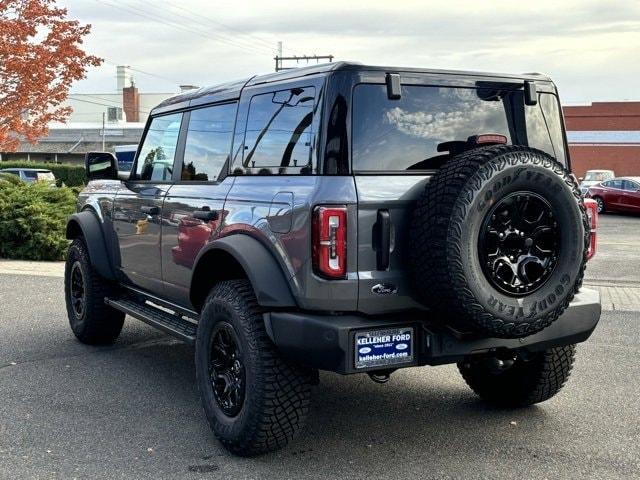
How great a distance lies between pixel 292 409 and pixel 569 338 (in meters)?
1.56

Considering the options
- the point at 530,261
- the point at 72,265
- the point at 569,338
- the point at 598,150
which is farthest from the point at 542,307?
the point at 598,150

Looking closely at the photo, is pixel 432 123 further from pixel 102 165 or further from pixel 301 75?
pixel 102 165

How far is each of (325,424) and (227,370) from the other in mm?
825

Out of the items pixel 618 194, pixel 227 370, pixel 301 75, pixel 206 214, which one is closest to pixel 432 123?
pixel 301 75

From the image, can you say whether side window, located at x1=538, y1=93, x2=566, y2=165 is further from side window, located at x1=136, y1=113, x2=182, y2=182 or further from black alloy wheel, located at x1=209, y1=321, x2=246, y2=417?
side window, located at x1=136, y1=113, x2=182, y2=182

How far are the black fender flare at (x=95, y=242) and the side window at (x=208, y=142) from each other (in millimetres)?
1368

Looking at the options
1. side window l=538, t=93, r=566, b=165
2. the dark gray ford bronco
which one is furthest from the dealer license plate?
side window l=538, t=93, r=566, b=165

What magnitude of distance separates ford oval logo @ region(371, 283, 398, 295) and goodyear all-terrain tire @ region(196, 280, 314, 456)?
0.60 m

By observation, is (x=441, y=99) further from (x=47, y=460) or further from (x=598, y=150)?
(x=598, y=150)

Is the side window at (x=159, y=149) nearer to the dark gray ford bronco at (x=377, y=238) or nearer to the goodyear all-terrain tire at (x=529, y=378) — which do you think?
the dark gray ford bronco at (x=377, y=238)

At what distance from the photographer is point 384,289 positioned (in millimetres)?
3916

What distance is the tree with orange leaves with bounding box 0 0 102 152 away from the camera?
17219 millimetres

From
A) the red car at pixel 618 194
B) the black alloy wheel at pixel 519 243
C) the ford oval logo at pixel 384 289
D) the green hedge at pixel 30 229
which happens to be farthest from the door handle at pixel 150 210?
the red car at pixel 618 194

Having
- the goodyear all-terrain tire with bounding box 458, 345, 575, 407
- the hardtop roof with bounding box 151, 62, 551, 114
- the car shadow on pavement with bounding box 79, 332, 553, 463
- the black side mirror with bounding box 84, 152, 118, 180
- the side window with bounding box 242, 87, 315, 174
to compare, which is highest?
the hardtop roof with bounding box 151, 62, 551, 114
